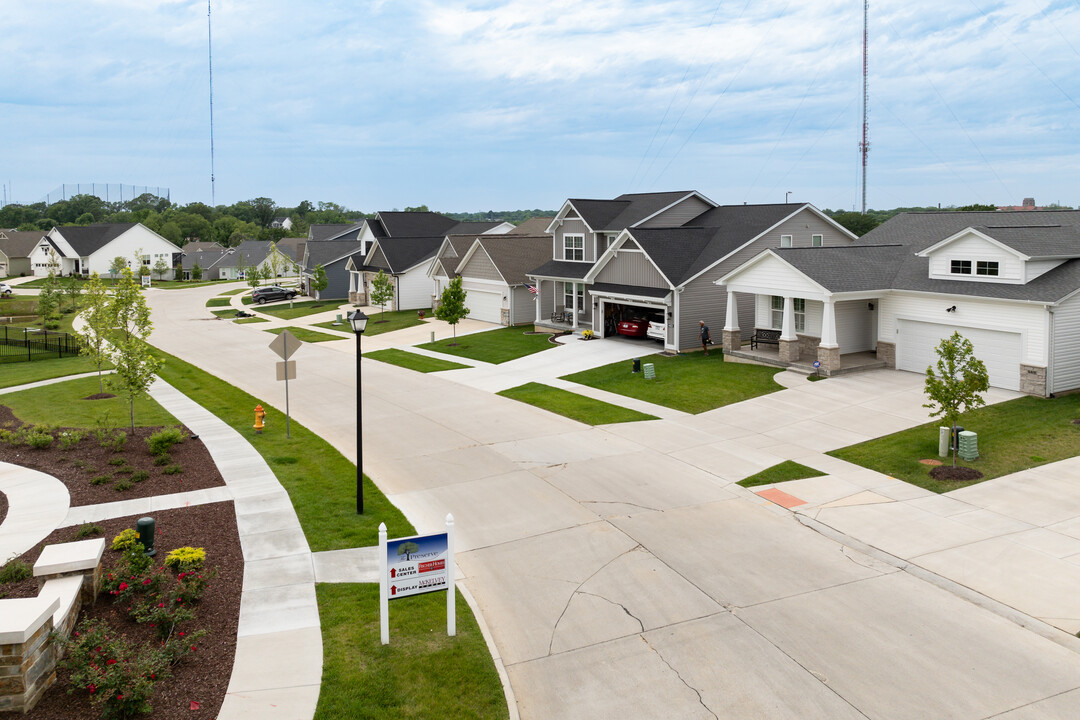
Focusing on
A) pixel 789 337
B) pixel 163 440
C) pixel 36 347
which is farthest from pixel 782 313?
pixel 36 347

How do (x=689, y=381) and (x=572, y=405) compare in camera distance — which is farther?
(x=689, y=381)

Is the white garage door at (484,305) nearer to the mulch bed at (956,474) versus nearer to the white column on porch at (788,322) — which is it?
the white column on porch at (788,322)

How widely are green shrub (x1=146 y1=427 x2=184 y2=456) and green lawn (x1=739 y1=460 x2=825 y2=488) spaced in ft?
42.8

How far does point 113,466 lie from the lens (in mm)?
16953

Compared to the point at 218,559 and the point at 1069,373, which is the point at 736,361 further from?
the point at 218,559

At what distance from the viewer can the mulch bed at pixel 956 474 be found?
17094 millimetres

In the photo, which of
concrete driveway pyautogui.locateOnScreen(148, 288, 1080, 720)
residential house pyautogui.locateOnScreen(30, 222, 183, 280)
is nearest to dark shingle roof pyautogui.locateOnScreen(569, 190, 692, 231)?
concrete driveway pyautogui.locateOnScreen(148, 288, 1080, 720)

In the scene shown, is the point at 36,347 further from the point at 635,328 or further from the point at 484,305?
the point at 635,328

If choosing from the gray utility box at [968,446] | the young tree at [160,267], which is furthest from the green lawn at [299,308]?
the gray utility box at [968,446]

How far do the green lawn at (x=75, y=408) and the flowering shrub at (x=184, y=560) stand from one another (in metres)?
10.7

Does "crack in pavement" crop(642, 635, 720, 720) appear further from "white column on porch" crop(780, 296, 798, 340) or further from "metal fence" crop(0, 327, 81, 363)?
"metal fence" crop(0, 327, 81, 363)

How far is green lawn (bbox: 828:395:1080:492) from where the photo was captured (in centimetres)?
1780

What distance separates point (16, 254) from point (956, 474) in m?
119

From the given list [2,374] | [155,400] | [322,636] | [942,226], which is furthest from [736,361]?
[2,374]
